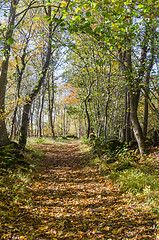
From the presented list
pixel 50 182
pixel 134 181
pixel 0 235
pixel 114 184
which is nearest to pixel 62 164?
pixel 50 182

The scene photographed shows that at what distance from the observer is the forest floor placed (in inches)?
155

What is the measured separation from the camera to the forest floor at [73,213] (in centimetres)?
395

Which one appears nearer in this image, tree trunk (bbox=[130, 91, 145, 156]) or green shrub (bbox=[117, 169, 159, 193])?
green shrub (bbox=[117, 169, 159, 193])

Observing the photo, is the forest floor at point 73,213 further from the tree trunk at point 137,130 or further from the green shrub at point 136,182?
the tree trunk at point 137,130

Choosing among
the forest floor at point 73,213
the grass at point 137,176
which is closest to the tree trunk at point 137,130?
the grass at point 137,176

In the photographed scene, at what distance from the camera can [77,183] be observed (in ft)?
24.5

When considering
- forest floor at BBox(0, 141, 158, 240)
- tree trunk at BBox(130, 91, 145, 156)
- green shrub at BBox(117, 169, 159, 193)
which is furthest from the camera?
tree trunk at BBox(130, 91, 145, 156)

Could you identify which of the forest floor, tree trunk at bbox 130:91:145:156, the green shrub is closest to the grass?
the green shrub

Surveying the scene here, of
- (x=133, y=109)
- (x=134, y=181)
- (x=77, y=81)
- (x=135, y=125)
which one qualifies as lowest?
(x=134, y=181)

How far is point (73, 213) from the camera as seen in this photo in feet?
16.4

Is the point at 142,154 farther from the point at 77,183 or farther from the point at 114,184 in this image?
the point at 77,183

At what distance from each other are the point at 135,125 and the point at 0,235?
274 inches

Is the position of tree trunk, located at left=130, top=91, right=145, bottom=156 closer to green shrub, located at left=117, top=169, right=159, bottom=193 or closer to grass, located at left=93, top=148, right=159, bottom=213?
grass, located at left=93, top=148, right=159, bottom=213

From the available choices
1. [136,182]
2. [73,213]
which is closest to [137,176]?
[136,182]
